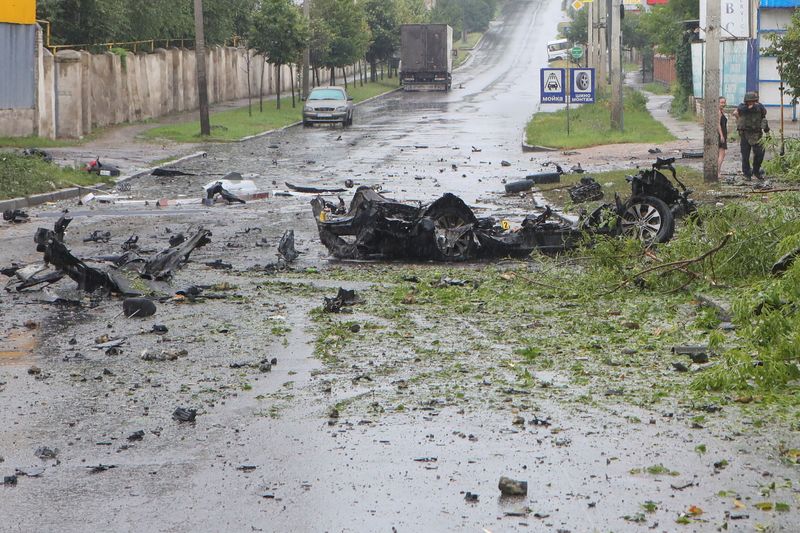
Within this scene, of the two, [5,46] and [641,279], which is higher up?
[5,46]

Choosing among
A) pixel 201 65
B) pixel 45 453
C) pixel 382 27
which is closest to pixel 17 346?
pixel 45 453

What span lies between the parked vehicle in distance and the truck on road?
93.2 feet

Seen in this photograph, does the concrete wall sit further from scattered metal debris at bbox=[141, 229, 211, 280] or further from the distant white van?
the distant white van

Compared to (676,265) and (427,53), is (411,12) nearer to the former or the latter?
(427,53)

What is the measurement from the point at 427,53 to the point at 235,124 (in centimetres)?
3226

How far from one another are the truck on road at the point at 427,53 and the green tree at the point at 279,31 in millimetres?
21775

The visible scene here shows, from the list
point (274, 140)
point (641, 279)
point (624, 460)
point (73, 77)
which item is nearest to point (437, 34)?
point (274, 140)

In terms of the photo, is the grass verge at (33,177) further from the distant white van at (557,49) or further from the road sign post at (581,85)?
the distant white van at (557,49)

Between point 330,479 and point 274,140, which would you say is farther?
point 274,140

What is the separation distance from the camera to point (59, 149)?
108 feet

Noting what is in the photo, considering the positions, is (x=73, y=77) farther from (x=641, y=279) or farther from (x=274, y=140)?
(x=641, y=279)

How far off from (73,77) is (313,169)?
440 inches

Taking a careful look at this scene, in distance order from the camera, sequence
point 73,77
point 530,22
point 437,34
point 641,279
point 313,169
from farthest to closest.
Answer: point 530,22 → point 437,34 → point 73,77 → point 313,169 → point 641,279

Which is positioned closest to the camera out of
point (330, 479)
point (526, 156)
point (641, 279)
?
point (330, 479)
